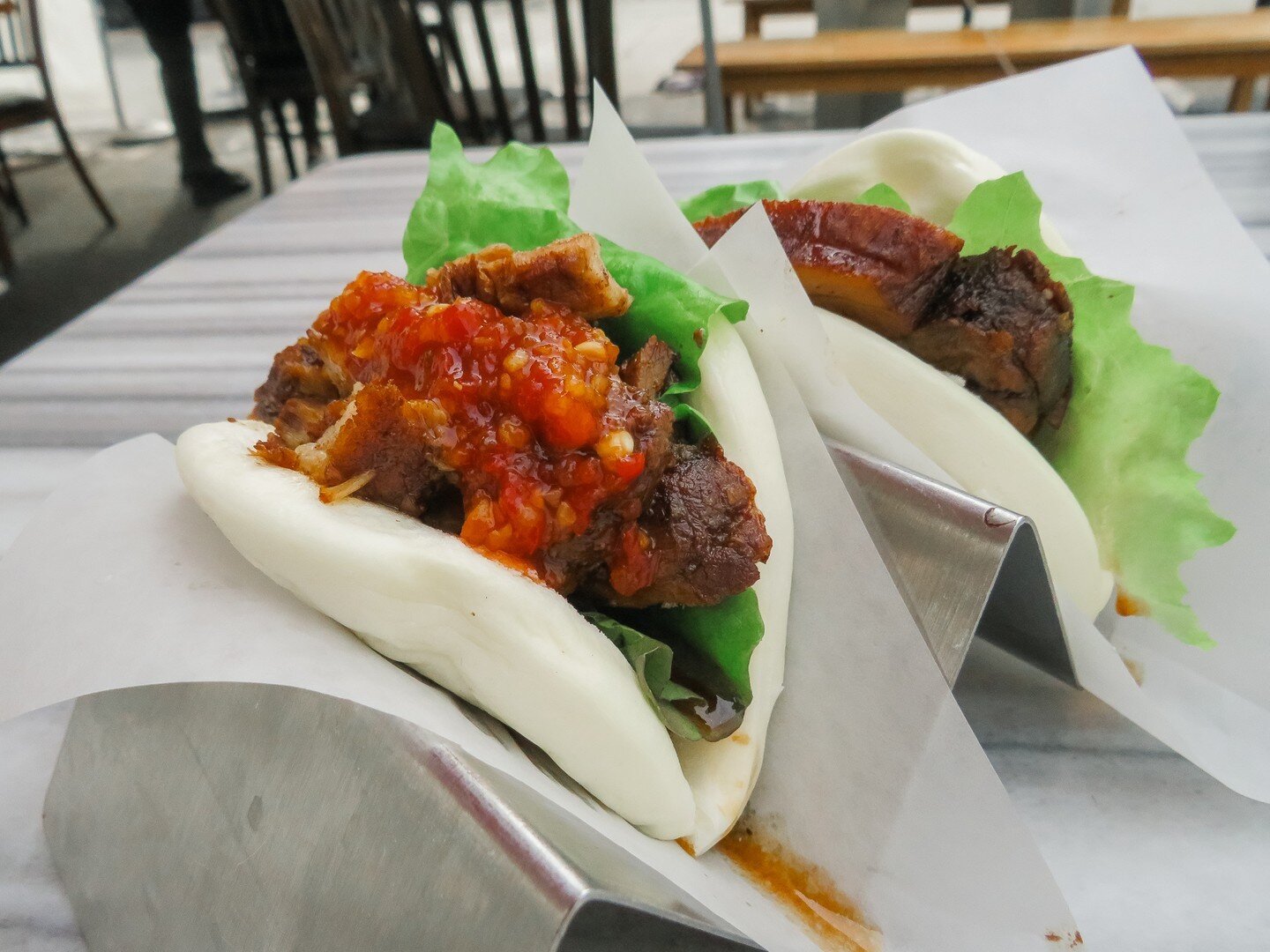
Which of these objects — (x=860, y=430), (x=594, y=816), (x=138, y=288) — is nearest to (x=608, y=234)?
(x=860, y=430)

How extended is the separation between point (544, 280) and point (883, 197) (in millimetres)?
767

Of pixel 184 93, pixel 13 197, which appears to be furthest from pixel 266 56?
pixel 13 197

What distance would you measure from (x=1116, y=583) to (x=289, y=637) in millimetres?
1283

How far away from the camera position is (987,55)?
5285 millimetres

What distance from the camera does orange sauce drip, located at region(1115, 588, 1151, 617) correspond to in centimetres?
148

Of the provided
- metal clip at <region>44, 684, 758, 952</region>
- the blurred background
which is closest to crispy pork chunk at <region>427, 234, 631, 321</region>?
metal clip at <region>44, 684, 758, 952</region>

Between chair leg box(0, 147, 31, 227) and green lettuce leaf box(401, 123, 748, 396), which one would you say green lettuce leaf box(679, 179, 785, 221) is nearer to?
green lettuce leaf box(401, 123, 748, 396)

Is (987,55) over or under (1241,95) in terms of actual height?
over

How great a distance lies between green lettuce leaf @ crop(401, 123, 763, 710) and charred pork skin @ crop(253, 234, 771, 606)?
5 centimetres

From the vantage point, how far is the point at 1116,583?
1.50 meters

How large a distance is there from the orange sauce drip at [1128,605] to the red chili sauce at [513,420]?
96 cm

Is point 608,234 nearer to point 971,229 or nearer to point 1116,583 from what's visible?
point 971,229

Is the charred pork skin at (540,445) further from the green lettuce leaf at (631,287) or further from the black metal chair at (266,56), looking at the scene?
the black metal chair at (266,56)

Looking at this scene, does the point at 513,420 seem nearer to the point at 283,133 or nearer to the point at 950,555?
the point at 950,555
